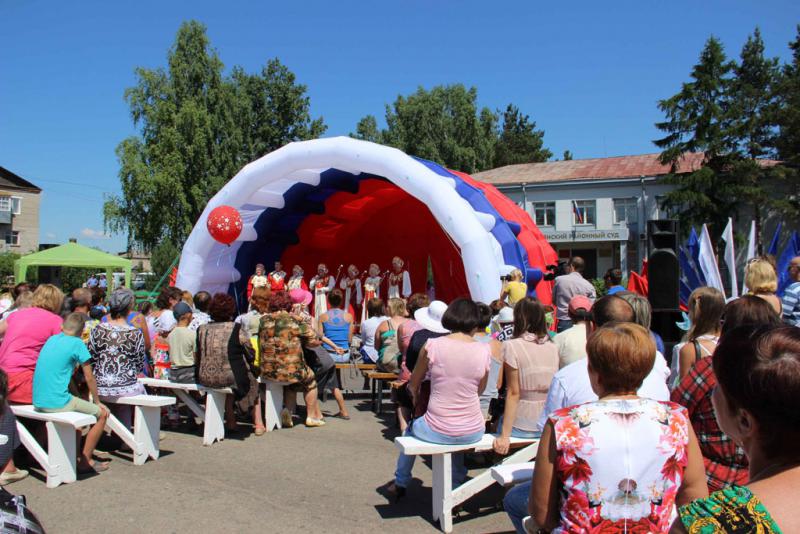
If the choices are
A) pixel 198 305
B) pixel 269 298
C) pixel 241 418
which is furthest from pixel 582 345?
pixel 198 305

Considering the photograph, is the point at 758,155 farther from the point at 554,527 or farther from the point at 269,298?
the point at 554,527

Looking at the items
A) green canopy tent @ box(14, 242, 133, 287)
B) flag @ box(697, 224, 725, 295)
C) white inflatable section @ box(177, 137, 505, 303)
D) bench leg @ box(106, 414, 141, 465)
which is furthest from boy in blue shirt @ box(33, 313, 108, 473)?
green canopy tent @ box(14, 242, 133, 287)

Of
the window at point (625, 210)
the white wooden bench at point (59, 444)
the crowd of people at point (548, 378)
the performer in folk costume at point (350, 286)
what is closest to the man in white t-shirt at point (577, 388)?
the crowd of people at point (548, 378)

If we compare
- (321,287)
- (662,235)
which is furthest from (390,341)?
(321,287)

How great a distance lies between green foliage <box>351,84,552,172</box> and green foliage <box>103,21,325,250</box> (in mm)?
10334

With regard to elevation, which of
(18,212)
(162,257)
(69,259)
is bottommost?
(69,259)

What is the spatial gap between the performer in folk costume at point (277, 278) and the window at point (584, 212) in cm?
2277

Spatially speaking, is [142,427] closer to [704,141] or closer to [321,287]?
[321,287]

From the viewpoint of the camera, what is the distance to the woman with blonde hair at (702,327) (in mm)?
2840

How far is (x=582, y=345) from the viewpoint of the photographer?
3.67m

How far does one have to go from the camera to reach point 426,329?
483 cm

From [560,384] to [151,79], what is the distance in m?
29.5

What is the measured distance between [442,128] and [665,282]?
3197cm

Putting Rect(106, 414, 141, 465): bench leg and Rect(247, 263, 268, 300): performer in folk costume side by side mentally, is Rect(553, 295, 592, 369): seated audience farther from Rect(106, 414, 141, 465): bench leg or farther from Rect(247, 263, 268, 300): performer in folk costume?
Rect(247, 263, 268, 300): performer in folk costume
